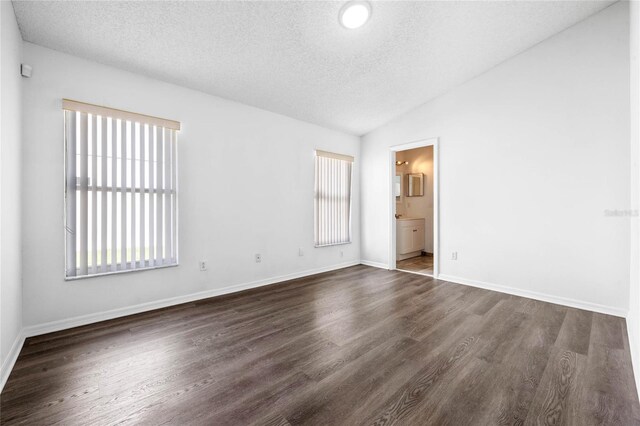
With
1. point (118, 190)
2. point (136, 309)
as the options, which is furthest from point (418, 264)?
point (118, 190)

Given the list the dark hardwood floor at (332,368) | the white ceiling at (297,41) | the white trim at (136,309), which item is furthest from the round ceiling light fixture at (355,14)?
the white trim at (136,309)

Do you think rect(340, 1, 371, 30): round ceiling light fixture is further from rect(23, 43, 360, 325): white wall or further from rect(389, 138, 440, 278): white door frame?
rect(389, 138, 440, 278): white door frame

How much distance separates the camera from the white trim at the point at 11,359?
175cm

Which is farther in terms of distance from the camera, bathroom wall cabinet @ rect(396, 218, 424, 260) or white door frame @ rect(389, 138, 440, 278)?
bathroom wall cabinet @ rect(396, 218, 424, 260)

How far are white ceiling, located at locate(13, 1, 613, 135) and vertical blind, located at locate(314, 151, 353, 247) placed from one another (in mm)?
1114

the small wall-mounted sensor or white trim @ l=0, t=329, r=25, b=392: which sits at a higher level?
the small wall-mounted sensor

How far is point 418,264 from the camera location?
213 inches

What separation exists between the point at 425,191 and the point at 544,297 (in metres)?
3.66

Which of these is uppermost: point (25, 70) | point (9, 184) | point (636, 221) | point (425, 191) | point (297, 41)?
point (297, 41)

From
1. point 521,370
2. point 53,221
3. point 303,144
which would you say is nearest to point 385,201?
point 303,144

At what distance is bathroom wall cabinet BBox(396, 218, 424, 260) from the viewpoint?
563 cm

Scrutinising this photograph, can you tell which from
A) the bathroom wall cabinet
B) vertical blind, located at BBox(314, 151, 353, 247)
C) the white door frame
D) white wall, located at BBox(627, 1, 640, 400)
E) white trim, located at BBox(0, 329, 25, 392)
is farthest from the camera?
the bathroom wall cabinet

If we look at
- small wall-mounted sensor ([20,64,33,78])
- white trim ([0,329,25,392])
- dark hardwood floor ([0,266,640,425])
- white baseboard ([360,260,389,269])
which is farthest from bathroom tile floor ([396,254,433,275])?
small wall-mounted sensor ([20,64,33,78])

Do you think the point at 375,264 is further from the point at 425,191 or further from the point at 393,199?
the point at 425,191
